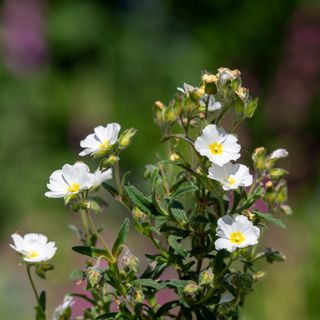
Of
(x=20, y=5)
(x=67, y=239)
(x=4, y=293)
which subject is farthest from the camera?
(x=20, y=5)

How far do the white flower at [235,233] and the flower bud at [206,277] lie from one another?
35mm

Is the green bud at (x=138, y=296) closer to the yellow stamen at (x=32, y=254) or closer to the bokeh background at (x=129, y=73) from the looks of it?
the yellow stamen at (x=32, y=254)

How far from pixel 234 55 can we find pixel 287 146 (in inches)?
23.4

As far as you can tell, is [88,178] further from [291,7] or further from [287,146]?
[291,7]

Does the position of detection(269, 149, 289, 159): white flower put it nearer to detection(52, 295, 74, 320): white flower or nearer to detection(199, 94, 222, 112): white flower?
detection(199, 94, 222, 112): white flower

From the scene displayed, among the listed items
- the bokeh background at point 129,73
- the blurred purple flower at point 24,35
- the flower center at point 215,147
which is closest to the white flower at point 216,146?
the flower center at point 215,147

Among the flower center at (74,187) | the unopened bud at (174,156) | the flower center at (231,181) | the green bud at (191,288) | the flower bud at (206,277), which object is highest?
the unopened bud at (174,156)

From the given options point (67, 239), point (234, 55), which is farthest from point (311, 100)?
point (67, 239)

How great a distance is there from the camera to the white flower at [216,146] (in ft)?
2.52

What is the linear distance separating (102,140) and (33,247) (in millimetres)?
142

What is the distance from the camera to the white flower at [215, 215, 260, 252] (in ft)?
2.46

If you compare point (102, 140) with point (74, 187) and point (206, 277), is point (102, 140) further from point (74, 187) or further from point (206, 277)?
point (206, 277)

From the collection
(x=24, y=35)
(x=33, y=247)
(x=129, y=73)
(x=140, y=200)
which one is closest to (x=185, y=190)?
(x=140, y=200)

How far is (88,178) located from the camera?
82 centimetres
